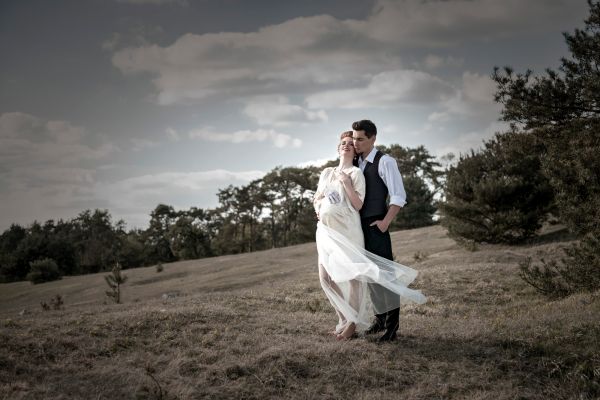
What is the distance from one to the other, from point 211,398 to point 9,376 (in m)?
2.25

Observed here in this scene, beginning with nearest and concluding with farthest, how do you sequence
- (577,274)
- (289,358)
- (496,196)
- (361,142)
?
(289,358)
(361,142)
(577,274)
(496,196)

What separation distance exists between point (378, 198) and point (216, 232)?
5850 cm

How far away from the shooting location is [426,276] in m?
14.1

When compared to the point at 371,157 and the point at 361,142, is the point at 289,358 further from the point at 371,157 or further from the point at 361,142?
the point at 361,142

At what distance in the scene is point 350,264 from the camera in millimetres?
5820

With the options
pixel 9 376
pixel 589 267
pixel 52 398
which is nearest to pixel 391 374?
pixel 52 398

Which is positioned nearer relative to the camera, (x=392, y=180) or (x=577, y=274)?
(x=392, y=180)

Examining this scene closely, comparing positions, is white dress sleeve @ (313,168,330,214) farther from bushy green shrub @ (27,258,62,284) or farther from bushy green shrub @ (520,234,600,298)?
bushy green shrub @ (27,258,62,284)

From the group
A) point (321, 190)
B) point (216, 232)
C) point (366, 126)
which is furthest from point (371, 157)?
point (216, 232)

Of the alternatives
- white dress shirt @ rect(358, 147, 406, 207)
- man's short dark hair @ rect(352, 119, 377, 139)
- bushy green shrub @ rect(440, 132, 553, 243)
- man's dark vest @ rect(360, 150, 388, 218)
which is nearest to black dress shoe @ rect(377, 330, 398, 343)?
man's dark vest @ rect(360, 150, 388, 218)

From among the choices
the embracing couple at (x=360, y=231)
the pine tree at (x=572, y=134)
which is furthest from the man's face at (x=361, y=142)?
the pine tree at (x=572, y=134)

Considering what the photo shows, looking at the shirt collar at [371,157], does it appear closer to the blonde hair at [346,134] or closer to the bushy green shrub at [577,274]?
the blonde hair at [346,134]

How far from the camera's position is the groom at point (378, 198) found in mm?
5938

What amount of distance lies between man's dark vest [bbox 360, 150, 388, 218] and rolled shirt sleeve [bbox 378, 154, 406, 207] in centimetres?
7
